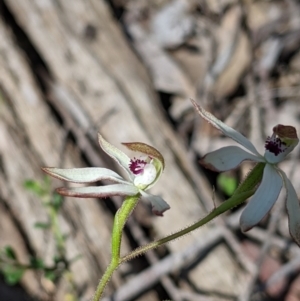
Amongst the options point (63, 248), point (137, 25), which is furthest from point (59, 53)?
point (63, 248)

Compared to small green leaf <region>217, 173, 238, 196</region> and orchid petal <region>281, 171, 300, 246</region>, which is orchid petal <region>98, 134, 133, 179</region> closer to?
orchid petal <region>281, 171, 300, 246</region>

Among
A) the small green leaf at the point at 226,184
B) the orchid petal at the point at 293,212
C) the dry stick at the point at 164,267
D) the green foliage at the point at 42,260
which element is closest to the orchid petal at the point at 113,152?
the orchid petal at the point at 293,212

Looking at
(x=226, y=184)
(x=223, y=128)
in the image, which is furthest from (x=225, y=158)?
(x=226, y=184)

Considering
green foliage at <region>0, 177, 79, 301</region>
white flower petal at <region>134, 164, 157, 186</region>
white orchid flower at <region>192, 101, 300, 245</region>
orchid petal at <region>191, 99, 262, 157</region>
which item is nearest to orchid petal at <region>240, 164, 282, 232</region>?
white orchid flower at <region>192, 101, 300, 245</region>

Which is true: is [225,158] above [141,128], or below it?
above

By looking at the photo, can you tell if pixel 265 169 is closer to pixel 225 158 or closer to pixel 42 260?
pixel 225 158

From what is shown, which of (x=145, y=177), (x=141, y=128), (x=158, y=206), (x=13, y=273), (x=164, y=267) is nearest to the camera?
(x=158, y=206)

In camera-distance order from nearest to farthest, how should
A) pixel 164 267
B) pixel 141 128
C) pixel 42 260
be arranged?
pixel 42 260 < pixel 164 267 < pixel 141 128
